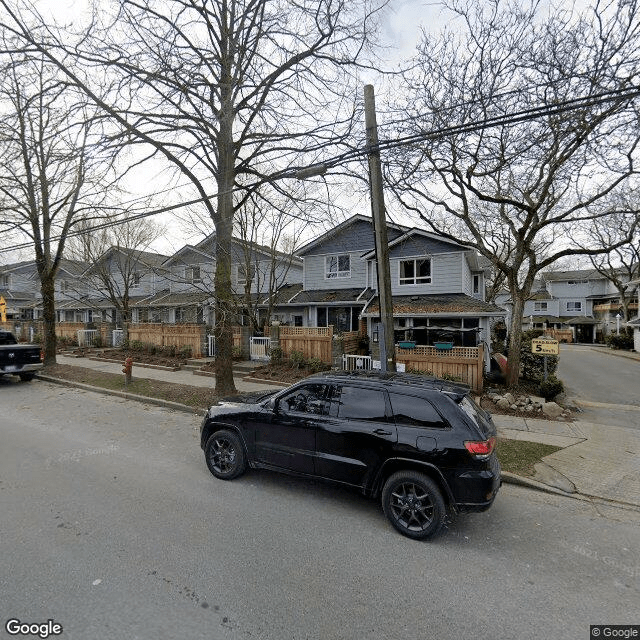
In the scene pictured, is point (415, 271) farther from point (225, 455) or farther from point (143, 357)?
point (225, 455)

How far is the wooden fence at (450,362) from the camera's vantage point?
1094 cm

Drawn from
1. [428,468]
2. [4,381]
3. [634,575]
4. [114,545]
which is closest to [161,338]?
[4,381]

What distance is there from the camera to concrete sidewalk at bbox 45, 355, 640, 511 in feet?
16.8

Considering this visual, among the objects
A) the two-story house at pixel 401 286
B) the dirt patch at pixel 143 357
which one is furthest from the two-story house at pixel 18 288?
the two-story house at pixel 401 286

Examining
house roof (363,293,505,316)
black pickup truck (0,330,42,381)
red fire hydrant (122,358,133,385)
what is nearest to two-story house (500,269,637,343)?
house roof (363,293,505,316)

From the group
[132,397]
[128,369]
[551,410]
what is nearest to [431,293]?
[551,410]

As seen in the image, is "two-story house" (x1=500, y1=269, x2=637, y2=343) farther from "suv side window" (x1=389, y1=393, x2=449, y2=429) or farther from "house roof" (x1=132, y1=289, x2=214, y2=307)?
"suv side window" (x1=389, y1=393, x2=449, y2=429)

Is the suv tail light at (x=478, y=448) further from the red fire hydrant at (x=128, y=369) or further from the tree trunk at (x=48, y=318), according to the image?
the tree trunk at (x=48, y=318)

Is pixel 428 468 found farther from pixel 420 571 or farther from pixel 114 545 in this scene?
pixel 114 545

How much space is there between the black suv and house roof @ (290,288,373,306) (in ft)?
43.5

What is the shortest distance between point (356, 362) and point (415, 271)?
7514mm

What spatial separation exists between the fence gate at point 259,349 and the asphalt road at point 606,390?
11.5 metres

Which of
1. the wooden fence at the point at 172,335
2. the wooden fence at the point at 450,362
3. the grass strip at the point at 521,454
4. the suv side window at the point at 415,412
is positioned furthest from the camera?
the wooden fence at the point at 172,335

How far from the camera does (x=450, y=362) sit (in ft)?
37.0
